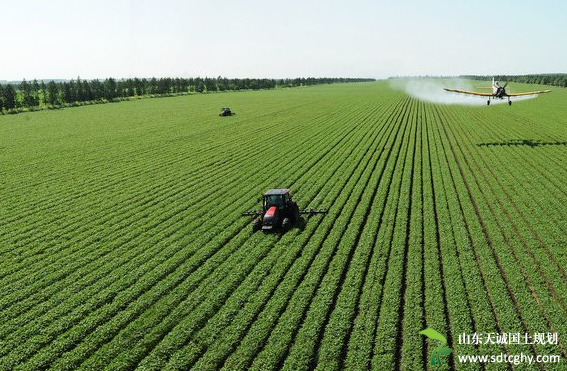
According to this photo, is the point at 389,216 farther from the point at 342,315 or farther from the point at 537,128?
the point at 537,128

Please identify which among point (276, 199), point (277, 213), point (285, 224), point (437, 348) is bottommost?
point (437, 348)

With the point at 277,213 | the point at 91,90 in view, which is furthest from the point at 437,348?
the point at 91,90

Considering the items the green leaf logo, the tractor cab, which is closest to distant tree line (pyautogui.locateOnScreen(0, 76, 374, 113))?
the tractor cab

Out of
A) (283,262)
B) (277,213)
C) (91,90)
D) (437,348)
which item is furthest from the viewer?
(91,90)

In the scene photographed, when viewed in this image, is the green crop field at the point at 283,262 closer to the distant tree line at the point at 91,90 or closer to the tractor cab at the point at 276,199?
the tractor cab at the point at 276,199

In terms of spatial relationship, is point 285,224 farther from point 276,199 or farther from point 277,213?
point 276,199

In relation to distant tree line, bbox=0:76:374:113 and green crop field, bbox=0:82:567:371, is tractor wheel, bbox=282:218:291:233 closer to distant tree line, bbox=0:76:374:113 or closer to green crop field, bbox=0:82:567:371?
green crop field, bbox=0:82:567:371

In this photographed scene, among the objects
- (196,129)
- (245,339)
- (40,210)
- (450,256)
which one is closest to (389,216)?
(450,256)
